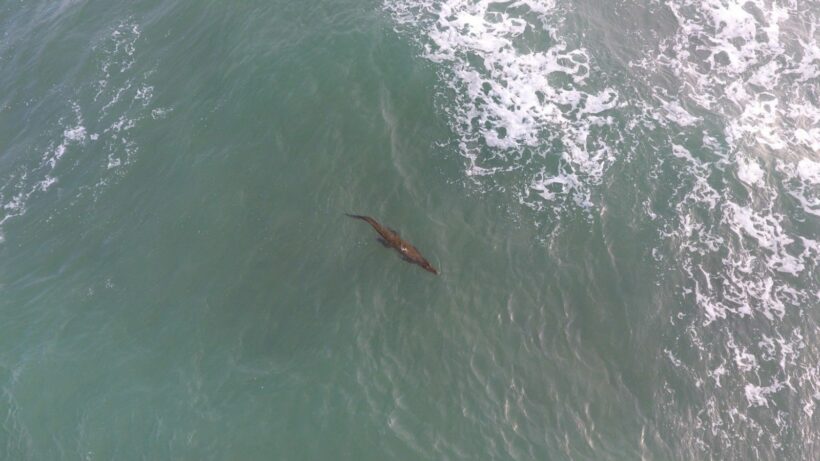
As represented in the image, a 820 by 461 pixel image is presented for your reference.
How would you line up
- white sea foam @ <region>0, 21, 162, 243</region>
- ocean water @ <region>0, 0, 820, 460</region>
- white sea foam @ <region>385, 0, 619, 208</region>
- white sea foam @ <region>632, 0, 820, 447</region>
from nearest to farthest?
ocean water @ <region>0, 0, 820, 460</region>, white sea foam @ <region>632, 0, 820, 447</region>, white sea foam @ <region>385, 0, 619, 208</region>, white sea foam @ <region>0, 21, 162, 243</region>

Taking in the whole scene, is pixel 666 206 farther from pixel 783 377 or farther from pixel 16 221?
pixel 16 221

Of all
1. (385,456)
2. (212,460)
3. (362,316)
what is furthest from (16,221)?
(385,456)

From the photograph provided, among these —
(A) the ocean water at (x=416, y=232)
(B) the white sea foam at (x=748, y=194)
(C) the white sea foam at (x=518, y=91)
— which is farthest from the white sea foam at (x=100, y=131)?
(B) the white sea foam at (x=748, y=194)

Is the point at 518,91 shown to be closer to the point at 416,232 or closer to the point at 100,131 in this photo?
the point at 416,232

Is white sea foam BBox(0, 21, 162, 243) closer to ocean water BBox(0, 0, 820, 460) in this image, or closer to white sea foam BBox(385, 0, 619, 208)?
ocean water BBox(0, 0, 820, 460)

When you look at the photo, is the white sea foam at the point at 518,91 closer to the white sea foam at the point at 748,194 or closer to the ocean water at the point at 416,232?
the ocean water at the point at 416,232

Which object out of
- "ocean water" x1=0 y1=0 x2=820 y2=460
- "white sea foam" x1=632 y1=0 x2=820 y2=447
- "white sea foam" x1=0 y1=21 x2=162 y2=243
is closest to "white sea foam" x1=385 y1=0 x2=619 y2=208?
"ocean water" x1=0 y1=0 x2=820 y2=460

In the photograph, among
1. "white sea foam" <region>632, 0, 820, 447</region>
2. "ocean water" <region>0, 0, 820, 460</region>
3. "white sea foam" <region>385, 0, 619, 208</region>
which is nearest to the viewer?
"ocean water" <region>0, 0, 820, 460</region>
